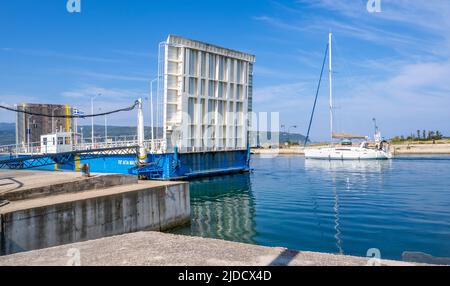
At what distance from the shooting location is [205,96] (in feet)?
108

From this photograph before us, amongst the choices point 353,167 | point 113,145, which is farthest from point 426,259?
point 353,167

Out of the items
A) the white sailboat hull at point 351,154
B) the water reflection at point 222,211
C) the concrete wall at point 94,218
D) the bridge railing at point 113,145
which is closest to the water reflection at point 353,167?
the white sailboat hull at point 351,154

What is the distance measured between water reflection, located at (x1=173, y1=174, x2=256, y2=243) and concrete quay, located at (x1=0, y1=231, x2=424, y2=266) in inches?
253

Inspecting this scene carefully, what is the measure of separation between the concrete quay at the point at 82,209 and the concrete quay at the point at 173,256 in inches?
138

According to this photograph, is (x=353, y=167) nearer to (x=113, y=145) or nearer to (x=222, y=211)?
(x=113, y=145)

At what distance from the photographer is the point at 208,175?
Answer: 112 ft

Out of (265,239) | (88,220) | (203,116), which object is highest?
(203,116)

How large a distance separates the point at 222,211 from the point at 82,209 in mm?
8843

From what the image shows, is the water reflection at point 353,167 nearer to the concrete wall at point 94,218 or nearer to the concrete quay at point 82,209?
the concrete wall at point 94,218

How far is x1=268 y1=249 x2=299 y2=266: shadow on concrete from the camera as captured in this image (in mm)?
5543

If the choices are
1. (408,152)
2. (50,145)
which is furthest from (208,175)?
(408,152)

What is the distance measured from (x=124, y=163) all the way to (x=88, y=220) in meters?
19.7

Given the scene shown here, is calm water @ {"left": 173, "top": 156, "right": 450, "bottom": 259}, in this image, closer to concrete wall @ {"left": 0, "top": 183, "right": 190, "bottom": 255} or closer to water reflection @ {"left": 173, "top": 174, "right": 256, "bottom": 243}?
water reflection @ {"left": 173, "top": 174, "right": 256, "bottom": 243}
